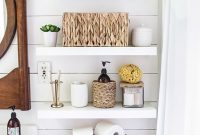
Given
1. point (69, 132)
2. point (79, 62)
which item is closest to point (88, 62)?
point (79, 62)

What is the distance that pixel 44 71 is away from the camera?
143 cm

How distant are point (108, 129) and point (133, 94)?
0.69 feet

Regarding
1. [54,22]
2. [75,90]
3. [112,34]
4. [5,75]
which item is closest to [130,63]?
[112,34]

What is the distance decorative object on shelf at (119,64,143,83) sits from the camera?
1321 millimetres

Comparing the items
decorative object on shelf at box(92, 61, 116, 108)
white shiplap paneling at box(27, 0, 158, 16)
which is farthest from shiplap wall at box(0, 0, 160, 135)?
decorative object on shelf at box(92, 61, 116, 108)

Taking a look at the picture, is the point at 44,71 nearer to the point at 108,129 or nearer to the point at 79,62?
the point at 79,62

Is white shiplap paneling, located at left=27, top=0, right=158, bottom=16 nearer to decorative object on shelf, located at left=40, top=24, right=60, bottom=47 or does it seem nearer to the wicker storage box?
decorative object on shelf, located at left=40, top=24, right=60, bottom=47

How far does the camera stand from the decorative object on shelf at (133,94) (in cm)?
133

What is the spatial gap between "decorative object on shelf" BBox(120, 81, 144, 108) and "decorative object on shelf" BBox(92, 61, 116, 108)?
55 mm

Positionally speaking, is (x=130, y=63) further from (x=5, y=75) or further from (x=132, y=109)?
(x=5, y=75)

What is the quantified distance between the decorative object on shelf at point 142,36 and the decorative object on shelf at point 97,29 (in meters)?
0.06

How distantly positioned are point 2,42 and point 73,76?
1.33 ft

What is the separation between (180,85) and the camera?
106cm

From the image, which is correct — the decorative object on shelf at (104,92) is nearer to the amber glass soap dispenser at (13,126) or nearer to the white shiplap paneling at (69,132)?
the white shiplap paneling at (69,132)
